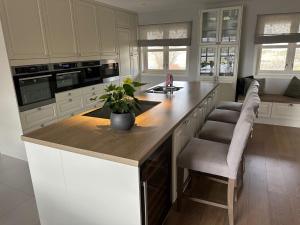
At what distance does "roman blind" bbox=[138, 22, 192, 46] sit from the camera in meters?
4.85

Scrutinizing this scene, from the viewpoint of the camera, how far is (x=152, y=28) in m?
5.13

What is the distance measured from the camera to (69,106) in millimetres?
3377

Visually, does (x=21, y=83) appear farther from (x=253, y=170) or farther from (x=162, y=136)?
(x=253, y=170)

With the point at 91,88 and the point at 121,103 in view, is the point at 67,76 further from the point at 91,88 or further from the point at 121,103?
the point at 121,103

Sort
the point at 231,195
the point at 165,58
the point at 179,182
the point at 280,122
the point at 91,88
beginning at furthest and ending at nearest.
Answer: the point at 165,58
the point at 280,122
the point at 91,88
the point at 179,182
the point at 231,195

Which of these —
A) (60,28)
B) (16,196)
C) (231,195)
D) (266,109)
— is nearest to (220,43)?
(266,109)

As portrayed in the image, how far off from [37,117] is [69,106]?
0.60 m

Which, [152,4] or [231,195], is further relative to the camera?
[152,4]

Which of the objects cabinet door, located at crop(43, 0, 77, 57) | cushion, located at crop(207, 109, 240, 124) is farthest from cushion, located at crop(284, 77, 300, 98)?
cabinet door, located at crop(43, 0, 77, 57)

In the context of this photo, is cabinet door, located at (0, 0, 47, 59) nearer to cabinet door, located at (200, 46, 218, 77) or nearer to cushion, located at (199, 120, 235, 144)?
cushion, located at (199, 120, 235, 144)

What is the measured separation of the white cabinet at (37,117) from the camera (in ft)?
8.82

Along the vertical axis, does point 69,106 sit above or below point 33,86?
below

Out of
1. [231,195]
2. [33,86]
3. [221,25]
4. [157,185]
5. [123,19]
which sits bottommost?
[231,195]

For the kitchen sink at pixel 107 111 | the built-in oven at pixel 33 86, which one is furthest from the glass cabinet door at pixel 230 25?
the built-in oven at pixel 33 86
